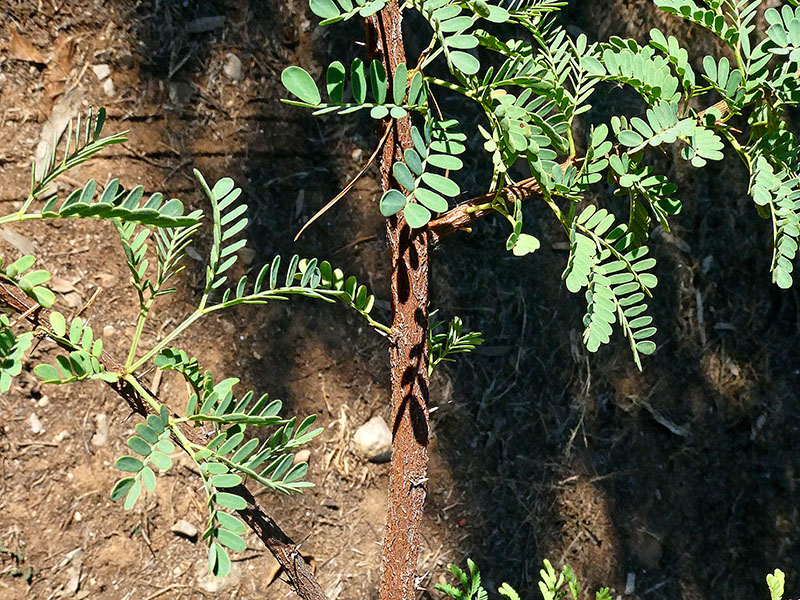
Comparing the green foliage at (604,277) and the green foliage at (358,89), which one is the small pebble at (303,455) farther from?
the green foliage at (358,89)

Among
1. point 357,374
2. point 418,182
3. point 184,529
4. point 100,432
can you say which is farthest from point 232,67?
point 418,182

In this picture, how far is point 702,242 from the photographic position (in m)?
2.33

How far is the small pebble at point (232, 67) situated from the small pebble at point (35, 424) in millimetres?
1031

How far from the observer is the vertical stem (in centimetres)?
70

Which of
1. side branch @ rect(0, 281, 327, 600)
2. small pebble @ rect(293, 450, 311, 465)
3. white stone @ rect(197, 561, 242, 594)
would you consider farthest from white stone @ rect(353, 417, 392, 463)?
side branch @ rect(0, 281, 327, 600)

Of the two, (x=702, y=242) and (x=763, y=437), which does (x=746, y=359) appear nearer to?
(x=763, y=437)

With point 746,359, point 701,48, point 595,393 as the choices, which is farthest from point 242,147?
point 746,359

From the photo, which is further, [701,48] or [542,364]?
[701,48]

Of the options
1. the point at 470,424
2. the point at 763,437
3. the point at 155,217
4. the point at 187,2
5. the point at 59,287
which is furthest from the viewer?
the point at 763,437

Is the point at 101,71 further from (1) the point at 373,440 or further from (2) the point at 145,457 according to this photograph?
(2) the point at 145,457

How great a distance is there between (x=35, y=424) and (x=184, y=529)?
1.50 ft

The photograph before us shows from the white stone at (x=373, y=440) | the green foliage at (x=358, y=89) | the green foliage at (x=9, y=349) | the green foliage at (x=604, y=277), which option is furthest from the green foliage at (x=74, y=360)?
the white stone at (x=373, y=440)

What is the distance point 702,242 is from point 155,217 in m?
2.18

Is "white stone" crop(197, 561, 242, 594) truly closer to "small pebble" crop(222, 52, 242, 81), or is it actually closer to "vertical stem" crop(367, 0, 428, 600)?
"vertical stem" crop(367, 0, 428, 600)
